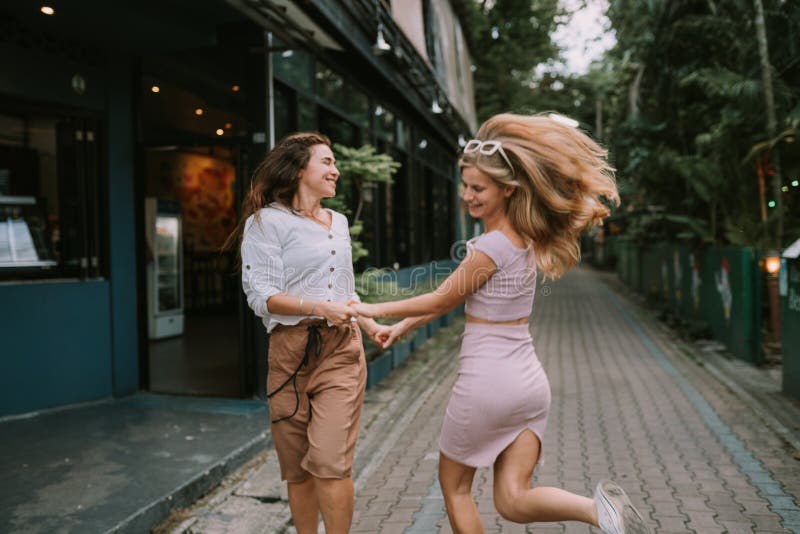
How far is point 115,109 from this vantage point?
6883 mm

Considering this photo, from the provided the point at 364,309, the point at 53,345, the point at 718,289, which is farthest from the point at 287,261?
the point at 718,289

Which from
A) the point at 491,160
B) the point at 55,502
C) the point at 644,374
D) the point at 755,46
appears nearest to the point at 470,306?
the point at 491,160

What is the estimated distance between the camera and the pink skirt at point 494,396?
270 cm

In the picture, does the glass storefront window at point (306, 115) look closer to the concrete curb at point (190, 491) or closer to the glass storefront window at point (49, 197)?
the glass storefront window at point (49, 197)

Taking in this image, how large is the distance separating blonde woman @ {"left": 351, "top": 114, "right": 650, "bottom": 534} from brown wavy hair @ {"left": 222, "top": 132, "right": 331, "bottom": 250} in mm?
804

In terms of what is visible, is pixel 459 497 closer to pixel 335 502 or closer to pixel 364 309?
pixel 335 502

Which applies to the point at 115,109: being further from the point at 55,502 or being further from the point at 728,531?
the point at 728,531

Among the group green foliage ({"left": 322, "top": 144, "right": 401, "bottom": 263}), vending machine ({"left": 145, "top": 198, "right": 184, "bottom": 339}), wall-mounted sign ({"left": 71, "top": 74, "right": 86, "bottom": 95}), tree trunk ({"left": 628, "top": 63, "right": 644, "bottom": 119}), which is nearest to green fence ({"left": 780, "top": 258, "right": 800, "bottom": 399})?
green foliage ({"left": 322, "top": 144, "right": 401, "bottom": 263})

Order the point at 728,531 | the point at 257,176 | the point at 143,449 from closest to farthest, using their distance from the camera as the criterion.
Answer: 1. the point at 257,176
2. the point at 728,531
3. the point at 143,449

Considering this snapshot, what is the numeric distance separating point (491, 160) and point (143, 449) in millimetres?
3821

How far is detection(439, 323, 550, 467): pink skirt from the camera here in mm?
2695

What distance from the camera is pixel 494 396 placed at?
2.69 metres

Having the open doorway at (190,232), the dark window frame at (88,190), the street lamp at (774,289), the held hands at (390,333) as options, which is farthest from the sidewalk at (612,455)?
the dark window frame at (88,190)

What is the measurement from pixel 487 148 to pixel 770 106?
382 inches
